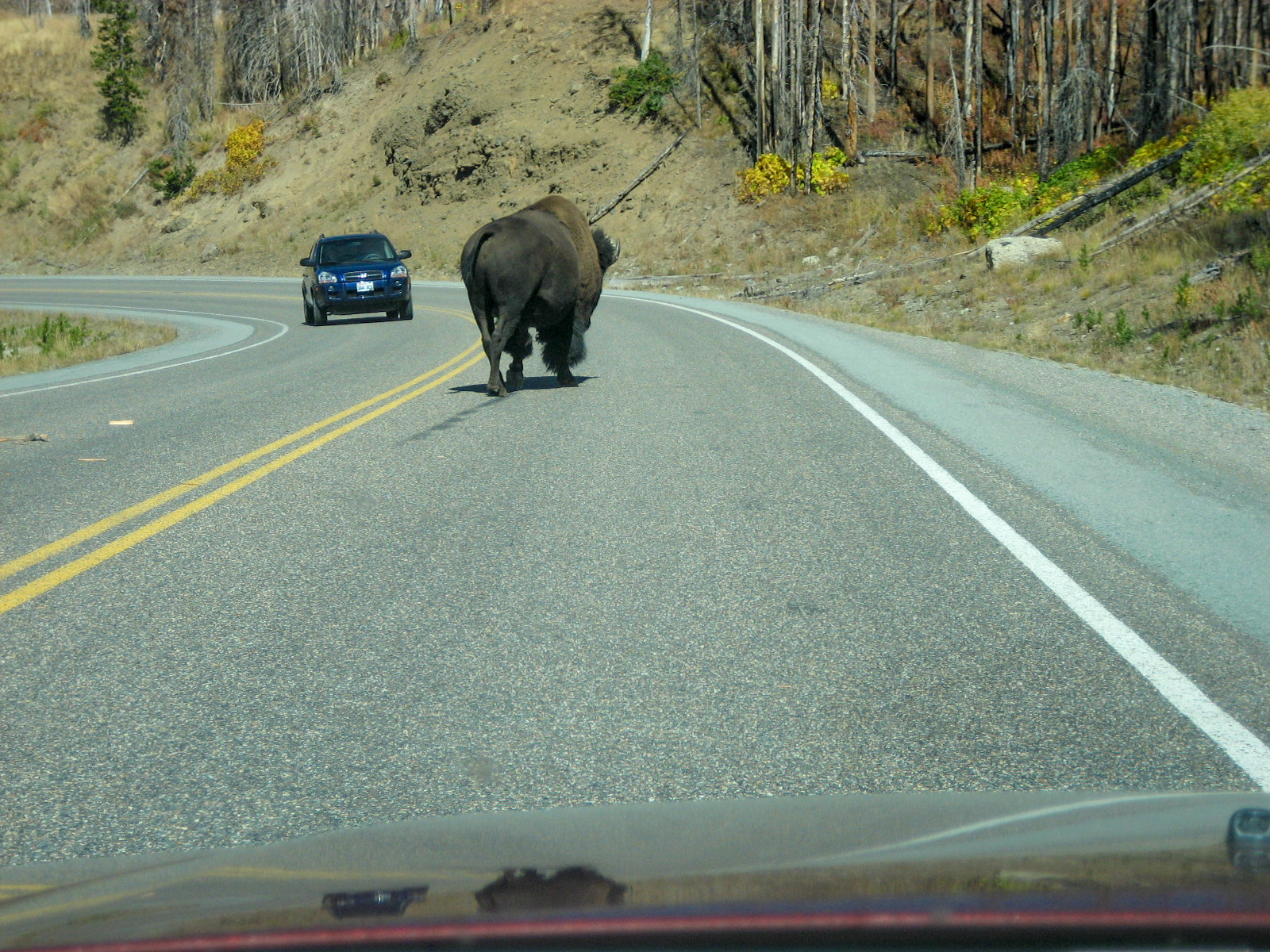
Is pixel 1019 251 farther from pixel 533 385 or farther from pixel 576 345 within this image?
pixel 576 345

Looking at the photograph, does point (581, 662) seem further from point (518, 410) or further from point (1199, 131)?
point (1199, 131)

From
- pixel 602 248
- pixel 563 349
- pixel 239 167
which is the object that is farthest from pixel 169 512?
pixel 239 167

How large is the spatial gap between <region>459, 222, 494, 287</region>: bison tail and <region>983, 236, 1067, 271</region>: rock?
56.1ft

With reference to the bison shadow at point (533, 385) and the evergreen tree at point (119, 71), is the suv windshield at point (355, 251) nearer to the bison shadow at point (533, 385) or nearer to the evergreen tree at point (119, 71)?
the bison shadow at point (533, 385)

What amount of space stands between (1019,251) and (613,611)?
948 inches

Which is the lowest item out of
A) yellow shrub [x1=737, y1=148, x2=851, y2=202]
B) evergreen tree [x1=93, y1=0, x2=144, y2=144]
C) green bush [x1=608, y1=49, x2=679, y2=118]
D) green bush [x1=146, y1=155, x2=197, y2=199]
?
yellow shrub [x1=737, y1=148, x2=851, y2=202]

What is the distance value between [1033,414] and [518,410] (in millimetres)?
4737

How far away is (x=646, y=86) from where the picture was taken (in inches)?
2178

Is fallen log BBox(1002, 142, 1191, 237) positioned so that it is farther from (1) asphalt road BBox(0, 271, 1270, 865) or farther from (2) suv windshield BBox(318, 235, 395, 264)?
(1) asphalt road BBox(0, 271, 1270, 865)

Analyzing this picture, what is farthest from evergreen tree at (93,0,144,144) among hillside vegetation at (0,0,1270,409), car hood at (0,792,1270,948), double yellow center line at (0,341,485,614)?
car hood at (0,792,1270,948)

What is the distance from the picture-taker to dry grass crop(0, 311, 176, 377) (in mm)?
20188

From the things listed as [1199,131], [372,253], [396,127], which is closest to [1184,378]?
[1199,131]

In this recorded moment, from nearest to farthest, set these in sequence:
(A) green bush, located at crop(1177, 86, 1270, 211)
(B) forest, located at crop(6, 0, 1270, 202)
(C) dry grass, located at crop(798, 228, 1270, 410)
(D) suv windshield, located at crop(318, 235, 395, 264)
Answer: (C) dry grass, located at crop(798, 228, 1270, 410) < (A) green bush, located at crop(1177, 86, 1270, 211) < (D) suv windshield, located at crop(318, 235, 395, 264) < (B) forest, located at crop(6, 0, 1270, 202)

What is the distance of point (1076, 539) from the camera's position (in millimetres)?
6770
